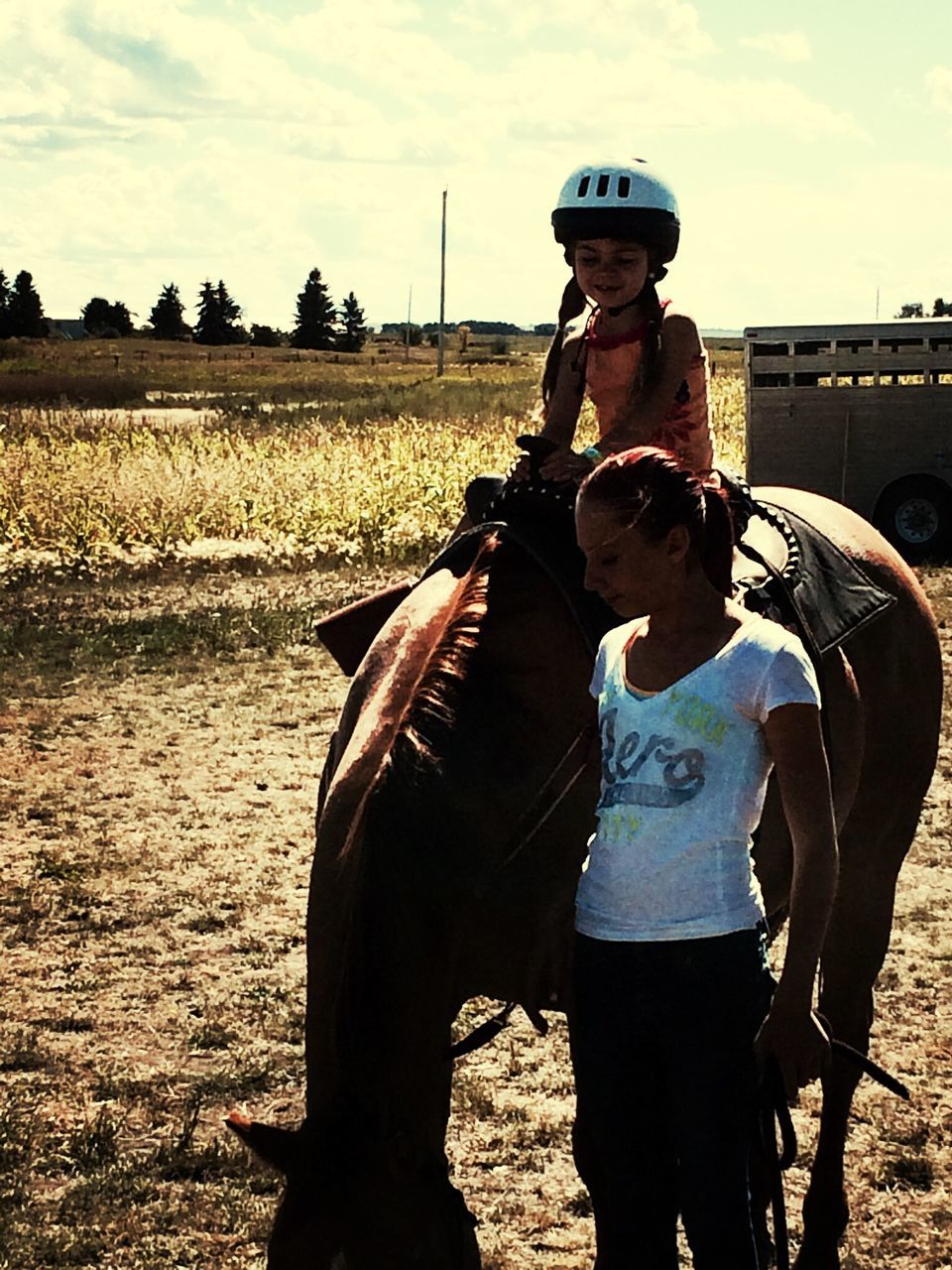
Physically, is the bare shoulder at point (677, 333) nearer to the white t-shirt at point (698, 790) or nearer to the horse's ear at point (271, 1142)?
the white t-shirt at point (698, 790)

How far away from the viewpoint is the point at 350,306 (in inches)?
4313

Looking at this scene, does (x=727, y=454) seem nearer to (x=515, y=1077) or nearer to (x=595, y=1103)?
(x=515, y=1077)

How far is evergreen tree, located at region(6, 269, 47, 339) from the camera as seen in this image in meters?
89.6

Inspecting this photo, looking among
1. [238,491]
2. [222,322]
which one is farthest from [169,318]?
[238,491]

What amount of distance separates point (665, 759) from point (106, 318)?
10643 cm

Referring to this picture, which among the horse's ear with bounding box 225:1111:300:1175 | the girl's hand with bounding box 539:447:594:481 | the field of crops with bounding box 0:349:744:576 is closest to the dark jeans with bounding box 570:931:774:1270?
the horse's ear with bounding box 225:1111:300:1175

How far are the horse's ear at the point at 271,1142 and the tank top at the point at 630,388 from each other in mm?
1974

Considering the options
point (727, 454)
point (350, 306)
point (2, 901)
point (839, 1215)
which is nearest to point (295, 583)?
point (2, 901)

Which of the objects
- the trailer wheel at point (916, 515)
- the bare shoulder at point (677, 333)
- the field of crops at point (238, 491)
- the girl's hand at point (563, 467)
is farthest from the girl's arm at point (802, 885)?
the trailer wheel at point (916, 515)

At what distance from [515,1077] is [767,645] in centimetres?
301

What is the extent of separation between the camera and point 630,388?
12.7ft

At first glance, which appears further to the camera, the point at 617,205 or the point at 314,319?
the point at 314,319

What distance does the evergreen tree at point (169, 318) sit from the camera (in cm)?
10256

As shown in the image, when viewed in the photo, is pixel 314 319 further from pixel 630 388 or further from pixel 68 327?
pixel 630 388
